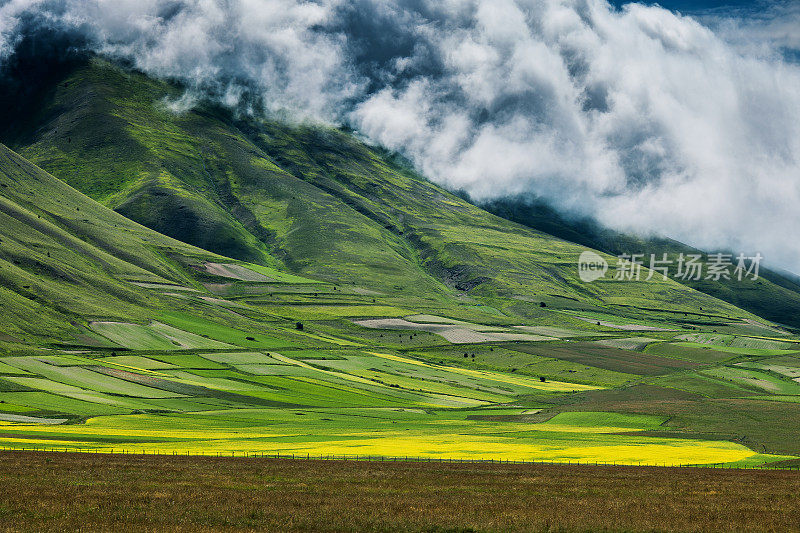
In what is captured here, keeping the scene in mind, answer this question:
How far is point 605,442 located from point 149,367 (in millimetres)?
96745

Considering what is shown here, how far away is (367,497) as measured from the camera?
3875cm

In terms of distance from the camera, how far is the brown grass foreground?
101 feet

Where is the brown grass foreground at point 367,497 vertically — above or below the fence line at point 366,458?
above

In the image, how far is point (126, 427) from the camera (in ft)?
305

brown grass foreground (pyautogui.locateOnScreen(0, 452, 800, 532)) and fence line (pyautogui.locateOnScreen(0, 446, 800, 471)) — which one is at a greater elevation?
brown grass foreground (pyautogui.locateOnScreen(0, 452, 800, 532))

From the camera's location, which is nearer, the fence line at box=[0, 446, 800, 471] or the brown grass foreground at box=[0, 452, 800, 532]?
the brown grass foreground at box=[0, 452, 800, 532]

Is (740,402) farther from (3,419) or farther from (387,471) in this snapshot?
(3,419)

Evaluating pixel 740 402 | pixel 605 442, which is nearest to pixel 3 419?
pixel 605 442

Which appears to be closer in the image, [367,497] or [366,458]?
[367,497]

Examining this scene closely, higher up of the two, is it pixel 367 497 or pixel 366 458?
pixel 367 497

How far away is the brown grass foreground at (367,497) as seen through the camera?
101ft

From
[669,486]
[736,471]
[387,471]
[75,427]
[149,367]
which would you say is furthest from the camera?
[149,367]

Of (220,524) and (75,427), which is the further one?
(75,427)

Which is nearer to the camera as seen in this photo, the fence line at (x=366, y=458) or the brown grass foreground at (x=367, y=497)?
the brown grass foreground at (x=367, y=497)
